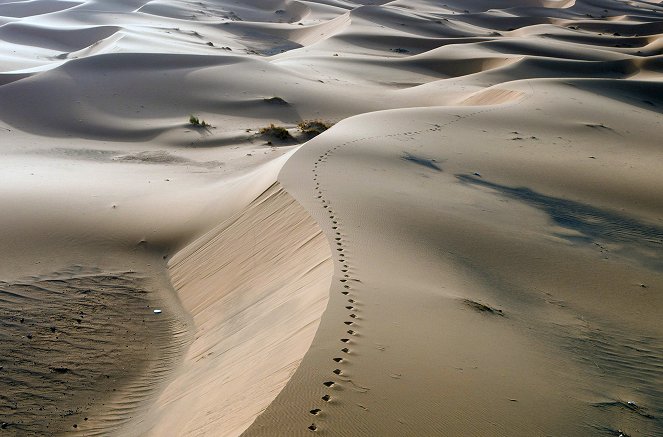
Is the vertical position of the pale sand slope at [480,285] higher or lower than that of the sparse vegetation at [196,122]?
higher

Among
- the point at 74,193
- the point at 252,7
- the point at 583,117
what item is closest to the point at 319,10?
the point at 252,7

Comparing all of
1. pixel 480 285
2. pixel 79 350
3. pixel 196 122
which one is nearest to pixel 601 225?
pixel 480 285

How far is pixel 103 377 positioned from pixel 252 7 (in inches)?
1781

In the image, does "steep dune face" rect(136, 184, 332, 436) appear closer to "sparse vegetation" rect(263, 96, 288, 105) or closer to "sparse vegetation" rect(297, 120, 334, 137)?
"sparse vegetation" rect(297, 120, 334, 137)

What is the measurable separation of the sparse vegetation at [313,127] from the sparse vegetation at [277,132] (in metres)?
0.57

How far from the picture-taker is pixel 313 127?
15.8 m

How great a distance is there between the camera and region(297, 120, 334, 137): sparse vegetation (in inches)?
611

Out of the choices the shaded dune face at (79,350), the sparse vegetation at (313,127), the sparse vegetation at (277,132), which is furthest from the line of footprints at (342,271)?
the sparse vegetation at (313,127)

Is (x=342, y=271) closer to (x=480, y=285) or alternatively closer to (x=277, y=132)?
(x=480, y=285)

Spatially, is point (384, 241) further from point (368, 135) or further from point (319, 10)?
point (319, 10)

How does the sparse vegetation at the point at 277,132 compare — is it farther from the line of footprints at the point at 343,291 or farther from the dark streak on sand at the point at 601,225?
the line of footprints at the point at 343,291

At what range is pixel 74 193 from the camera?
1064 centimetres

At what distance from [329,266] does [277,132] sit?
9279 mm

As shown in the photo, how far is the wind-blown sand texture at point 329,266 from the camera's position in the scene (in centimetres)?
448
